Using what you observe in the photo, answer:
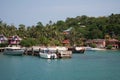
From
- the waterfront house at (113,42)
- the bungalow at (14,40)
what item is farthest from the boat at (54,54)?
the waterfront house at (113,42)

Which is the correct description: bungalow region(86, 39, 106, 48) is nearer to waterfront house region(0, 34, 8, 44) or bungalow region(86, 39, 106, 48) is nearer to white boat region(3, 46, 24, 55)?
waterfront house region(0, 34, 8, 44)

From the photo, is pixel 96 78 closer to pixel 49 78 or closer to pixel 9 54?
pixel 49 78

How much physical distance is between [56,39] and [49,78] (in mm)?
85120

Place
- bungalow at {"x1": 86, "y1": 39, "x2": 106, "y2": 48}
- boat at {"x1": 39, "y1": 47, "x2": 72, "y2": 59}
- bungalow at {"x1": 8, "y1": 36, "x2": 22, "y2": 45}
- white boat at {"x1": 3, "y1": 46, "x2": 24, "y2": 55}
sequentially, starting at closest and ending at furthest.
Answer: boat at {"x1": 39, "y1": 47, "x2": 72, "y2": 59} → white boat at {"x1": 3, "y1": 46, "x2": 24, "y2": 55} → bungalow at {"x1": 8, "y1": 36, "x2": 22, "y2": 45} → bungalow at {"x1": 86, "y1": 39, "x2": 106, "y2": 48}

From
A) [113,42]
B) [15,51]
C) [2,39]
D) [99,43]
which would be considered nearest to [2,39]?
[2,39]

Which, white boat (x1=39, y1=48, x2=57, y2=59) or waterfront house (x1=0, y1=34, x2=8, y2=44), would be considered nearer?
white boat (x1=39, y1=48, x2=57, y2=59)

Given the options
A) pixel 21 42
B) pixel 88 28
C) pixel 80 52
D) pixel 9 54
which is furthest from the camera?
pixel 88 28

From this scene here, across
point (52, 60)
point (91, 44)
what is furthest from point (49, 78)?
point (91, 44)

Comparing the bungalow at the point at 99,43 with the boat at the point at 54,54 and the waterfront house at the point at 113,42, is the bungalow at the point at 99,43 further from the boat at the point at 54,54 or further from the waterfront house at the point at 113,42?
the boat at the point at 54,54

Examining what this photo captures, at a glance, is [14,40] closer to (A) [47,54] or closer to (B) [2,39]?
(B) [2,39]

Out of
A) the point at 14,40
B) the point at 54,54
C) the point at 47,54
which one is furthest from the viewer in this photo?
the point at 14,40

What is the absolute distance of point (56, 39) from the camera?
138625 mm

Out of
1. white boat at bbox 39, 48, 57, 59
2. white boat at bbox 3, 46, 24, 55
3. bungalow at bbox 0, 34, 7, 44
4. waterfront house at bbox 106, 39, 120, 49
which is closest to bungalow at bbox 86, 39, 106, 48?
waterfront house at bbox 106, 39, 120, 49

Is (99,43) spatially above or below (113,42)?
below
